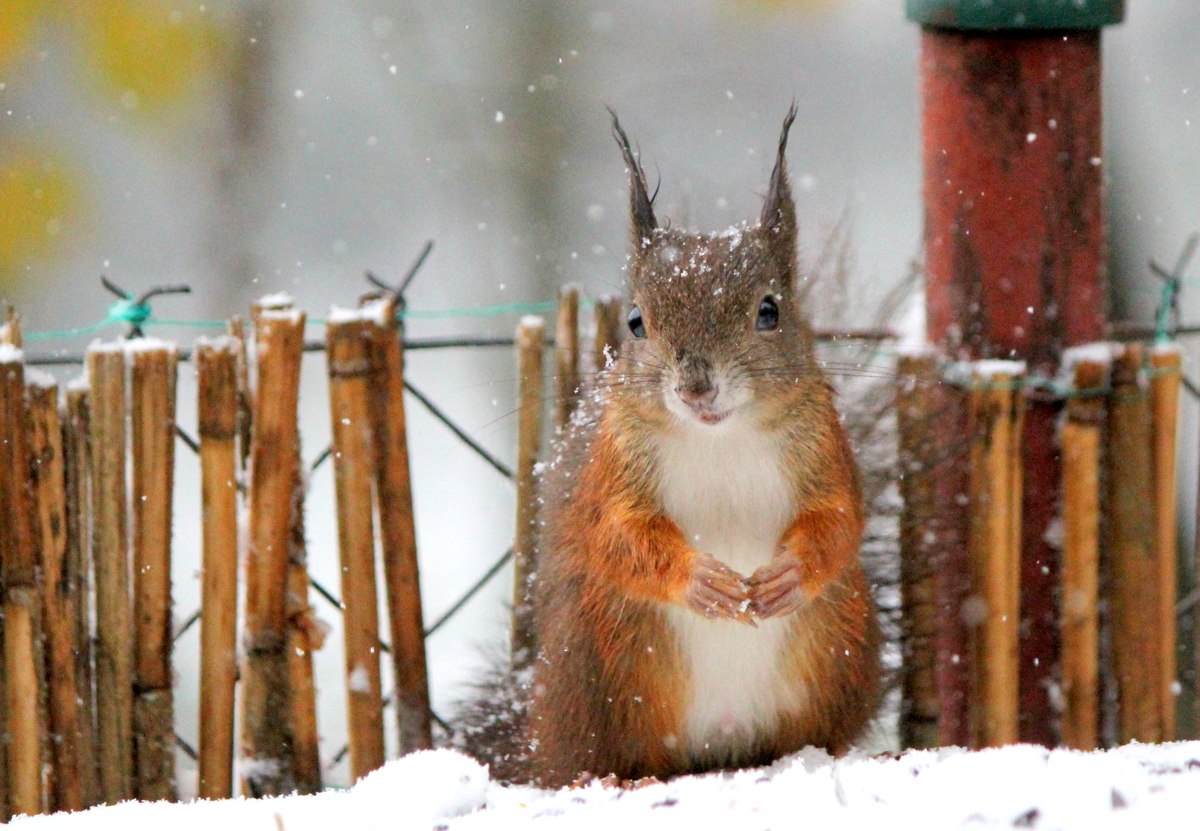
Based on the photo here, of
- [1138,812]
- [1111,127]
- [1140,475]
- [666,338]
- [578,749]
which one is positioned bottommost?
[578,749]

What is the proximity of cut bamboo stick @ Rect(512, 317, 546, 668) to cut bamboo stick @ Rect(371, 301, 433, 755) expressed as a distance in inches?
7.9

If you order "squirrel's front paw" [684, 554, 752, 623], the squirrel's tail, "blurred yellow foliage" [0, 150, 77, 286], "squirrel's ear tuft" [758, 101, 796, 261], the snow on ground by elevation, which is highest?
"blurred yellow foliage" [0, 150, 77, 286]

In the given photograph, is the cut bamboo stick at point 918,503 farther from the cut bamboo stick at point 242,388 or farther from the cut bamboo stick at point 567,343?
the cut bamboo stick at point 242,388

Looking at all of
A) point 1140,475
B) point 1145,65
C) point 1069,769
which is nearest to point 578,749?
point 1069,769

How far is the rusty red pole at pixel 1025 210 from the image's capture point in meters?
2.58

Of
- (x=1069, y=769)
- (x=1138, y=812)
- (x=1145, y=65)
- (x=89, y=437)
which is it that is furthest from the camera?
(x=1145, y=65)

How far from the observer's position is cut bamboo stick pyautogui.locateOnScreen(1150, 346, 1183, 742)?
8.77 feet

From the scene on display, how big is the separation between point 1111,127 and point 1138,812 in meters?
4.13

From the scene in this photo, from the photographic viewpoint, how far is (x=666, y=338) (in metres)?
2.09

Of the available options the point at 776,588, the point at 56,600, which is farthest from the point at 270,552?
the point at 776,588

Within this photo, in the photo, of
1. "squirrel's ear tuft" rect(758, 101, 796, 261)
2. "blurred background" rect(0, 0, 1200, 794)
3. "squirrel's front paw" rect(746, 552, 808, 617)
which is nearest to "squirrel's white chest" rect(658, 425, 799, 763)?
"squirrel's front paw" rect(746, 552, 808, 617)

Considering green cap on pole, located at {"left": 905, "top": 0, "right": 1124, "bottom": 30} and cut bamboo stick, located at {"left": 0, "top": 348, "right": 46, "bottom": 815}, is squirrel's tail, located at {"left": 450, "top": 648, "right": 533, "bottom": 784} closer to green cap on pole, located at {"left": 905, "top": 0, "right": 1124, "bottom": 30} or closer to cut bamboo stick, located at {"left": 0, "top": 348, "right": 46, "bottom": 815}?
cut bamboo stick, located at {"left": 0, "top": 348, "right": 46, "bottom": 815}

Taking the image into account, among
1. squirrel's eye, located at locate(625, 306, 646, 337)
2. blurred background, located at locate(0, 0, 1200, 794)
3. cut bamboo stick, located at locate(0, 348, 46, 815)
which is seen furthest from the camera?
blurred background, located at locate(0, 0, 1200, 794)

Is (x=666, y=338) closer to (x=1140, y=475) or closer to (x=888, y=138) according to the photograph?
(x=1140, y=475)
